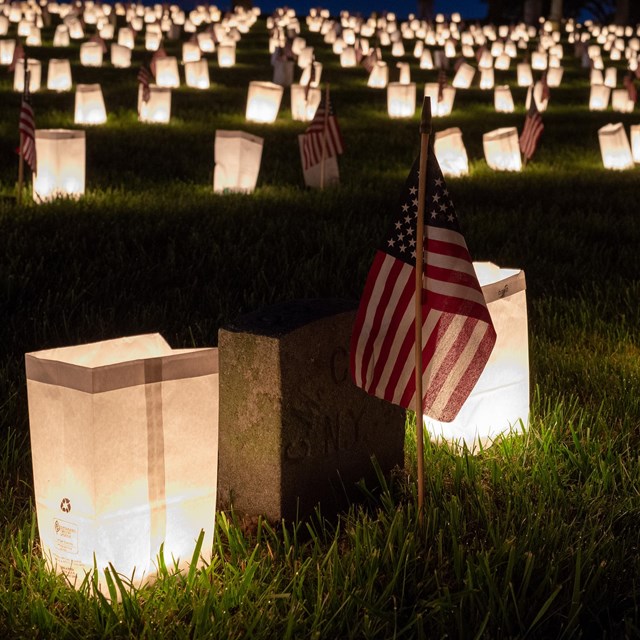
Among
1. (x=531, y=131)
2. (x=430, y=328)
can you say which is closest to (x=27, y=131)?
(x=531, y=131)

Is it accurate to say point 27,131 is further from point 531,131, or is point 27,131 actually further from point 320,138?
point 531,131

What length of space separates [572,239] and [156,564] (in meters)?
5.96

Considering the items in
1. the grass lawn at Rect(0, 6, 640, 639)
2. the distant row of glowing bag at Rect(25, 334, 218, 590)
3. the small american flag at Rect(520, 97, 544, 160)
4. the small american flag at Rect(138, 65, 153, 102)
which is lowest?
the grass lawn at Rect(0, 6, 640, 639)

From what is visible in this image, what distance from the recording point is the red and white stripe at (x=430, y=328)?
9.56ft

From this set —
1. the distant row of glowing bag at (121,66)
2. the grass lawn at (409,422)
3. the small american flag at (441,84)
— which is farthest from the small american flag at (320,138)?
the distant row of glowing bag at (121,66)

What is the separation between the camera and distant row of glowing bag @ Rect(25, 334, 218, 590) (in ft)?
8.43

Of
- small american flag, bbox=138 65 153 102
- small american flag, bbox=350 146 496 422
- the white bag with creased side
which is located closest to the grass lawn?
the white bag with creased side

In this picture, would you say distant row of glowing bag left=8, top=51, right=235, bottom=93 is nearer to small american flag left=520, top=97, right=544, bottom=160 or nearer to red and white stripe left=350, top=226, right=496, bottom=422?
small american flag left=520, top=97, right=544, bottom=160

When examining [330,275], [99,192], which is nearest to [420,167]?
[330,275]

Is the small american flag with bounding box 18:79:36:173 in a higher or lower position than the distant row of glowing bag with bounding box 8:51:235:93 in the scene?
lower

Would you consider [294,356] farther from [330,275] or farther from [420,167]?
[330,275]

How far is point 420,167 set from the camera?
2.83m

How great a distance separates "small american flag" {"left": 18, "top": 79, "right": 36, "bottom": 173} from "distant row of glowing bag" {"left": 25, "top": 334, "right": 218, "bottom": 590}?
235 inches

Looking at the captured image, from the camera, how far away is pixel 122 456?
2609 millimetres
